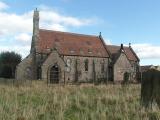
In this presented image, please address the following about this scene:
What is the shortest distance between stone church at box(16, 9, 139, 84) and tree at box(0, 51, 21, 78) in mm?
8833

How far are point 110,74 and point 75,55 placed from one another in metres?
9.59

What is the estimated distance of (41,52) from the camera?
6369cm

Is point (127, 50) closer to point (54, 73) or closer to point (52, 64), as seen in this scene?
point (54, 73)

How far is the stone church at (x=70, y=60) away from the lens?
6094 cm

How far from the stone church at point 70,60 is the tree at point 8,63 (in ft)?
29.0

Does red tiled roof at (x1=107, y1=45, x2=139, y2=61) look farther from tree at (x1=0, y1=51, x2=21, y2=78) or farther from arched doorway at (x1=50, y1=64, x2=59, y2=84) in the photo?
tree at (x1=0, y1=51, x2=21, y2=78)

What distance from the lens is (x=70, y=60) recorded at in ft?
222

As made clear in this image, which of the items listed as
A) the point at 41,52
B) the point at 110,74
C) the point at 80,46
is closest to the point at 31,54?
the point at 41,52

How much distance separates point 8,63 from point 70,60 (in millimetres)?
15608


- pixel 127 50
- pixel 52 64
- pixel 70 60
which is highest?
pixel 127 50

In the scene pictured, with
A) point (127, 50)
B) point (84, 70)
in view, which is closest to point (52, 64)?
point (84, 70)

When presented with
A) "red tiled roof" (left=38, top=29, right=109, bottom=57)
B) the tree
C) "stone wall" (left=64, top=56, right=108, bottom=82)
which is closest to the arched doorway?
"stone wall" (left=64, top=56, right=108, bottom=82)

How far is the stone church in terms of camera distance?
6094 cm

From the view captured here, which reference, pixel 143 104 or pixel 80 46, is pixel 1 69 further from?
pixel 143 104
